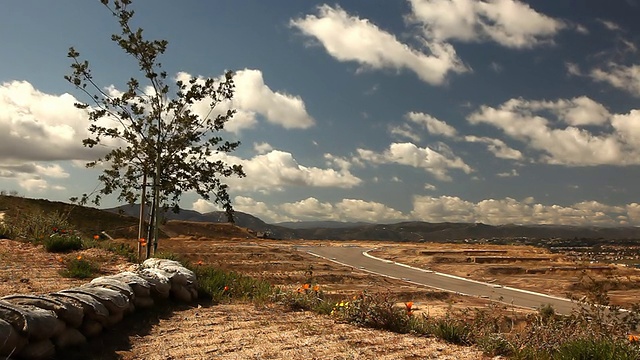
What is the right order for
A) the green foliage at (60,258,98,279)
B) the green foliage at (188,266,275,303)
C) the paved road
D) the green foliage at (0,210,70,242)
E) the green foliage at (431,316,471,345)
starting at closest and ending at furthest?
the green foliage at (431,316,471,345), the green foliage at (188,266,275,303), the green foliage at (60,258,98,279), the green foliage at (0,210,70,242), the paved road

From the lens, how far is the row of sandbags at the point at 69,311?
4500mm

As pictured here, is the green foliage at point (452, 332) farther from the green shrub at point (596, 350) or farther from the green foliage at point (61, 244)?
the green foliage at point (61, 244)

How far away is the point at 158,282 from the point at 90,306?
2504 mm

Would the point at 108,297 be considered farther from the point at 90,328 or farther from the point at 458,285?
the point at 458,285

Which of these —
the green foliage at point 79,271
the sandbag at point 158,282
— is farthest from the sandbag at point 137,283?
the green foliage at point 79,271

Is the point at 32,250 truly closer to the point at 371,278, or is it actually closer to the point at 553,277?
the point at 371,278

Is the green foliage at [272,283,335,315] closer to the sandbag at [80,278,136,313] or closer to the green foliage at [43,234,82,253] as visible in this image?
the sandbag at [80,278,136,313]

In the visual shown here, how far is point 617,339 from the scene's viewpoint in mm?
5445

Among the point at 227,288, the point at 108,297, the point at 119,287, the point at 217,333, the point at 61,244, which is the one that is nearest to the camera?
the point at 108,297

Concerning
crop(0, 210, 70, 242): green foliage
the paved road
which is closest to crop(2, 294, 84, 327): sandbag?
crop(0, 210, 70, 242): green foliage

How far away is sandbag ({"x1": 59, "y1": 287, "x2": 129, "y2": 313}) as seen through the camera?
20.1 feet

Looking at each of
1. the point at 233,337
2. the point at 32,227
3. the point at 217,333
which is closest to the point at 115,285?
the point at 217,333

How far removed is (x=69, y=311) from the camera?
5305 millimetres

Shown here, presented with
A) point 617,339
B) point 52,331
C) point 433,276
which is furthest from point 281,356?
point 433,276
